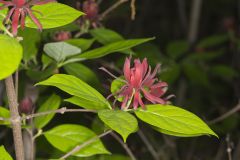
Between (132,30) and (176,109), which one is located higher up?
(176,109)

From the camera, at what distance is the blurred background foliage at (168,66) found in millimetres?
1565

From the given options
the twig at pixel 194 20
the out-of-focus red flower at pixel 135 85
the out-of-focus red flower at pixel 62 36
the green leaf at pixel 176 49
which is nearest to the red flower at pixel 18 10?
the out-of-focus red flower at pixel 135 85

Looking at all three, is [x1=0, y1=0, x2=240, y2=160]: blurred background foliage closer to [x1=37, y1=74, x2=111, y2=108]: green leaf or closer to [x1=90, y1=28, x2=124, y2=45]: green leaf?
[x1=90, y1=28, x2=124, y2=45]: green leaf

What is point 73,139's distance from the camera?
1.36 metres

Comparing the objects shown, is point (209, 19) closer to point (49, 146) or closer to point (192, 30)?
point (192, 30)

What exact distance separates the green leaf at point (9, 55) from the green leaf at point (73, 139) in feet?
1.63

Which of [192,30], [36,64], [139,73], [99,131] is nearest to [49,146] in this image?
[99,131]

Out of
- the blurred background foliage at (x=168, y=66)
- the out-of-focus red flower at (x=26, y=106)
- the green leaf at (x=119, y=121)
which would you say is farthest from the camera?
the blurred background foliage at (x=168, y=66)

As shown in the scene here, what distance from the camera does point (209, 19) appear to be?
16.4ft

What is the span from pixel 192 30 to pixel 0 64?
2337 millimetres

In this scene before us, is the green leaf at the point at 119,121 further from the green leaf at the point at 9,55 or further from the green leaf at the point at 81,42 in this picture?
the green leaf at the point at 81,42

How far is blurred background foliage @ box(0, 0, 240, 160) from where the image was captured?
61.6 inches

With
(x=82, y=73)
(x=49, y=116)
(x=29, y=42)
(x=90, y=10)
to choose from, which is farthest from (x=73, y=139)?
(x=90, y=10)

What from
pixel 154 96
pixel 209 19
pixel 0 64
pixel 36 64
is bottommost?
pixel 209 19
